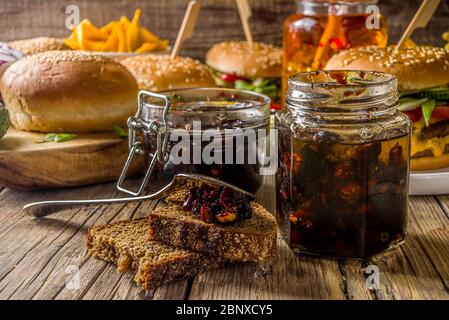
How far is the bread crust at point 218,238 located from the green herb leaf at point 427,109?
95cm

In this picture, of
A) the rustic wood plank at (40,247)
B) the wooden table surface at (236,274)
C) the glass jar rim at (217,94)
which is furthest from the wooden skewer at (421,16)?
the rustic wood plank at (40,247)

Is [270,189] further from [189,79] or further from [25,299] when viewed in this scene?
[25,299]

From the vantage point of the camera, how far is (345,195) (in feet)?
6.32

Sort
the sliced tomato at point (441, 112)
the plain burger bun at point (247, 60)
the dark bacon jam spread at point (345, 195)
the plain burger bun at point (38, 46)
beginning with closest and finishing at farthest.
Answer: the dark bacon jam spread at point (345, 195) → the sliced tomato at point (441, 112) → the plain burger bun at point (38, 46) → the plain burger bun at point (247, 60)

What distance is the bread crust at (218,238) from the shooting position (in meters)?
1.92

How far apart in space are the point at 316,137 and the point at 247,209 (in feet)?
0.94

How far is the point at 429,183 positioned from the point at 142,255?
3.87 ft

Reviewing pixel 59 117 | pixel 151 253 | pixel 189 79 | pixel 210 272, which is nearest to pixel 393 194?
pixel 210 272

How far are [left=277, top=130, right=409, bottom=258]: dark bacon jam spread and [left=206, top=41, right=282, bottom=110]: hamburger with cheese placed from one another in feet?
5.50

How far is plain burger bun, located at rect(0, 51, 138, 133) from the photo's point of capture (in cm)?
279

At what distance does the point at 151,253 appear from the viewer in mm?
1914

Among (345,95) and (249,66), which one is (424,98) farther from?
(249,66)

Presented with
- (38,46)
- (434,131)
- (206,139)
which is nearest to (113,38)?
(38,46)

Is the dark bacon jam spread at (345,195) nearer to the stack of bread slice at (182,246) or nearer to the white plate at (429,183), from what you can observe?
the stack of bread slice at (182,246)
